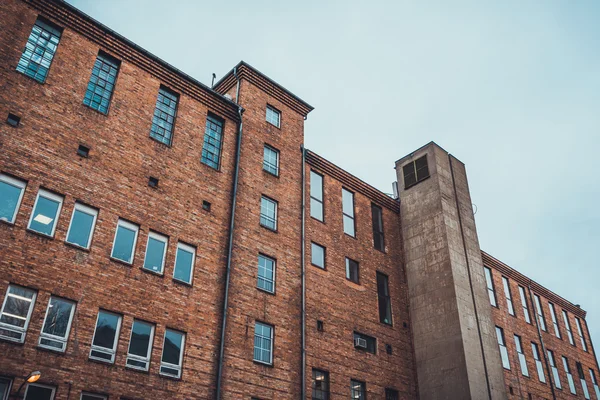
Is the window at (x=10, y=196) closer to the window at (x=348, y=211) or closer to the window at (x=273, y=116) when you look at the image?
the window at (x=273, y=116)

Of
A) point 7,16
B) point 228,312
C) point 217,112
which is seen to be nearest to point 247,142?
point 217,112

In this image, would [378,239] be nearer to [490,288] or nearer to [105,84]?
[490,288]

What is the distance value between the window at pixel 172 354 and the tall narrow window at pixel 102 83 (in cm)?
814

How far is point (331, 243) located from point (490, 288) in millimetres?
12955

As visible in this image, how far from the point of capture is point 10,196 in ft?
49.9

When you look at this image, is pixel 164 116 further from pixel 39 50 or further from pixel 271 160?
pixel 271 160

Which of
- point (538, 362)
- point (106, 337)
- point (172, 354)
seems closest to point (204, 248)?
point (172, 354)

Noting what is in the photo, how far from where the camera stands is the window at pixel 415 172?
28641 mm

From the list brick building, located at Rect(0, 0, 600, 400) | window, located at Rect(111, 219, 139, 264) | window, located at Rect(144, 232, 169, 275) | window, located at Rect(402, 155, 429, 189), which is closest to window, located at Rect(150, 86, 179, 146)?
brick building, located at Rect(0, 0, 600, 400)

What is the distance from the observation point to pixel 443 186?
27.8 metres

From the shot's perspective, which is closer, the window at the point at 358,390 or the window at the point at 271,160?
the window at the point at 358,390

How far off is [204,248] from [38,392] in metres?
7.11

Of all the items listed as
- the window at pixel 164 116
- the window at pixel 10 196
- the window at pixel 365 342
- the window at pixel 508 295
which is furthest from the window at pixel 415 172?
the window at pixel 10 196

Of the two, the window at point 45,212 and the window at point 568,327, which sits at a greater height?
the window at point 568,327
